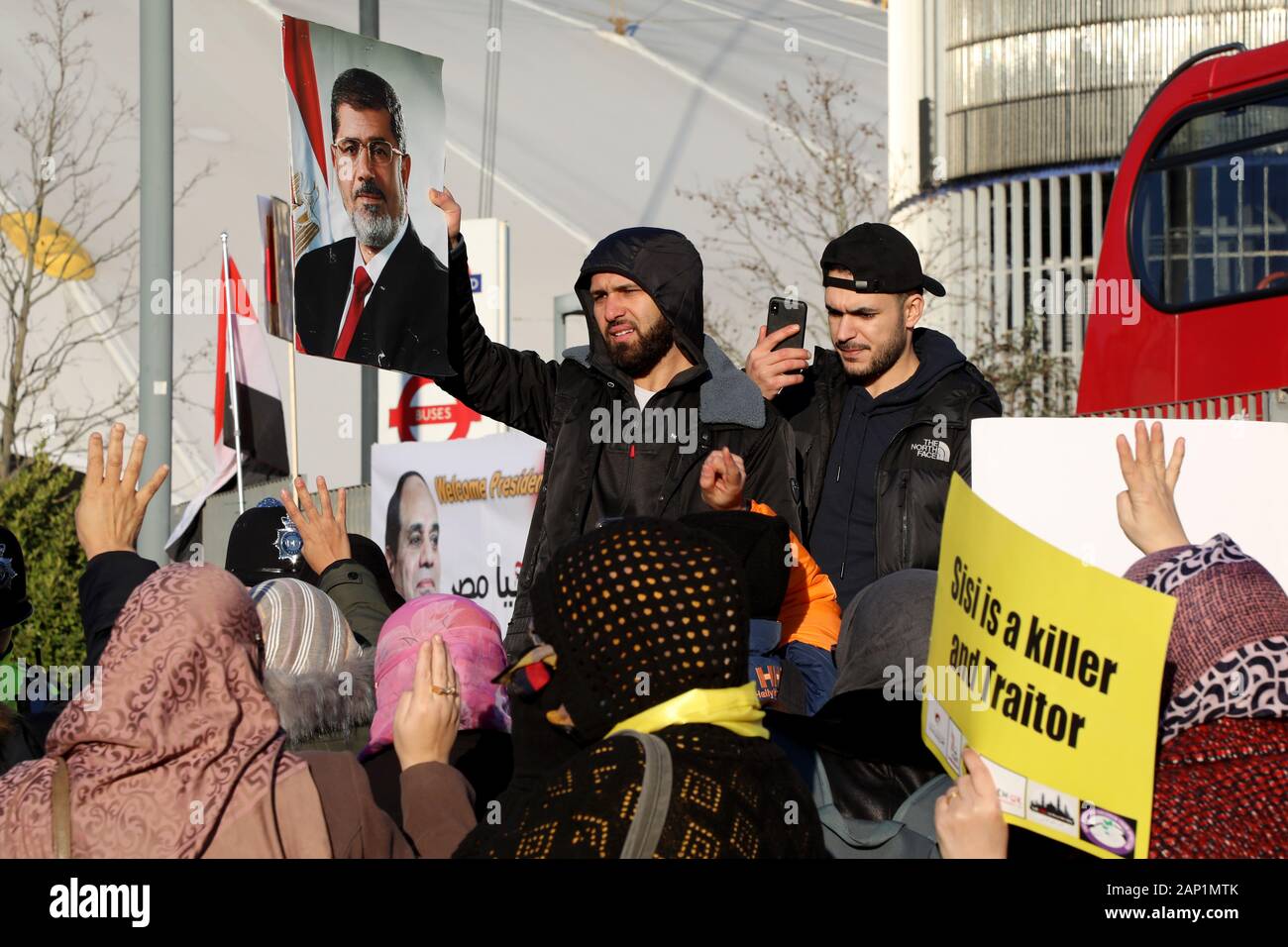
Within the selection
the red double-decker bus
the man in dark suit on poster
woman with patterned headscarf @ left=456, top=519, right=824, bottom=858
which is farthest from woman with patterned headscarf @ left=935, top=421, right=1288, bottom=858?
the red double-decker bus

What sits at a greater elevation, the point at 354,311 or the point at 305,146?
the point at 305,146

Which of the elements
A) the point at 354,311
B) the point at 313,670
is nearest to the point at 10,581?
the point at 313,670

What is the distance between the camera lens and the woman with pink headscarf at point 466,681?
3.90m

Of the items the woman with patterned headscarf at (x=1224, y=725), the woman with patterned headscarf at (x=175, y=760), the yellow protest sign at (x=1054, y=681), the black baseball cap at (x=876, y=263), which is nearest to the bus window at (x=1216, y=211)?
the black baseball cap at (x=876, y=263)

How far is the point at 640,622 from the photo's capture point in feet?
8.66

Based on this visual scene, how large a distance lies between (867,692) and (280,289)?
8.47 m

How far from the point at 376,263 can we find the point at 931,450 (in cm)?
164

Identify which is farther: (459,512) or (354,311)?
(459,512)

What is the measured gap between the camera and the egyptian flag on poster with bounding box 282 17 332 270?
486cm

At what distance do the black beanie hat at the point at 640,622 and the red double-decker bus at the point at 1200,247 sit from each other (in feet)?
19.8
